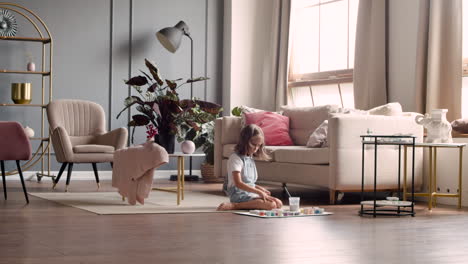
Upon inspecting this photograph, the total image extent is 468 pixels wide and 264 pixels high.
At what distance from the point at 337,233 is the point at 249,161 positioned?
1.25 metres

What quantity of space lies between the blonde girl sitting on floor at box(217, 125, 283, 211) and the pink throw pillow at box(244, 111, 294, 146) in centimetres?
168

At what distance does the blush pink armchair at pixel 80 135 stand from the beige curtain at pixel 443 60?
2.74 metres

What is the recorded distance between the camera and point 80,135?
710 cm

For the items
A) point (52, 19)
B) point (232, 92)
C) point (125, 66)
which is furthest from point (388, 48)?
point (52, 19)

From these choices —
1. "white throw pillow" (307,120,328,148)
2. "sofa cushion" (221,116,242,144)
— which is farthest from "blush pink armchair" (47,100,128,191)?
"white throw pillow" (307,120,328,148)

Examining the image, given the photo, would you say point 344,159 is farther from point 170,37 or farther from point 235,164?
point 170,37

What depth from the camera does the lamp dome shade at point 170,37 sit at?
26.4 ft

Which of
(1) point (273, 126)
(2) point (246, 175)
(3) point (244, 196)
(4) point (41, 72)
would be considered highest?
(4) point (41, 72)

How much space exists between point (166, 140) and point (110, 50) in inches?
105

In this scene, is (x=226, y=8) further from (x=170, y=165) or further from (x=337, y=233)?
(x=337, y=233)

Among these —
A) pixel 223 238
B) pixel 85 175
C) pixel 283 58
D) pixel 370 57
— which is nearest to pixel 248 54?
pixel 283 58

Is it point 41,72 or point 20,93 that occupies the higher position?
point 41,72

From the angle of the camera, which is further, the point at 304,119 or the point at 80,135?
the point at 80,135

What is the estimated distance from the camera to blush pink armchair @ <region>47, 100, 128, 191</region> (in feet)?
21.5
